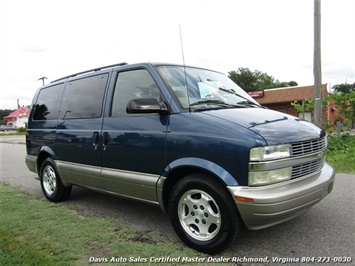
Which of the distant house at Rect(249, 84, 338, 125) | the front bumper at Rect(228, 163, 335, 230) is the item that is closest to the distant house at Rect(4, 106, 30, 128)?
the distant house at Rect(249, 84, 338, 125)

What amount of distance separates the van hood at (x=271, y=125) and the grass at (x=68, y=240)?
4.40 feet

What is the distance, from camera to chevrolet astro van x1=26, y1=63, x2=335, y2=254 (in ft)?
9.39

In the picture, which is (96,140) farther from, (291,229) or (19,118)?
(19,118)

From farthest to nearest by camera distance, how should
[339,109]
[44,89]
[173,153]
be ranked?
[339,109]
[44,89]
[173,153]

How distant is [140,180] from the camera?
3.63 meters

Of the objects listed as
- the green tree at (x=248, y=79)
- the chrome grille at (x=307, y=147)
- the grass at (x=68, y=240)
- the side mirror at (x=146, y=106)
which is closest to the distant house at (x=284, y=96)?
the green tree at (x=248, y=79)

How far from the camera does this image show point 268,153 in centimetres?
283

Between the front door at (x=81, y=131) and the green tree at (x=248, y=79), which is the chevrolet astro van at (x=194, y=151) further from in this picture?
the green tree at (x=248, y=79)

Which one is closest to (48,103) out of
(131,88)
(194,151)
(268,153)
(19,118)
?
(131,88)

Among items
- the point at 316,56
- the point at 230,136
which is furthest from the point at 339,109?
the point at 230,136

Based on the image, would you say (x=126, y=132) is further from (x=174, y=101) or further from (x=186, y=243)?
(x=186, y=243)

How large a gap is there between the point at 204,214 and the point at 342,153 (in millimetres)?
6919

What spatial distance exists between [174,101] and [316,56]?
Result: 7.13 meters

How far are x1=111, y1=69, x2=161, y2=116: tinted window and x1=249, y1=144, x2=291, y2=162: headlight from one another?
132 cm
